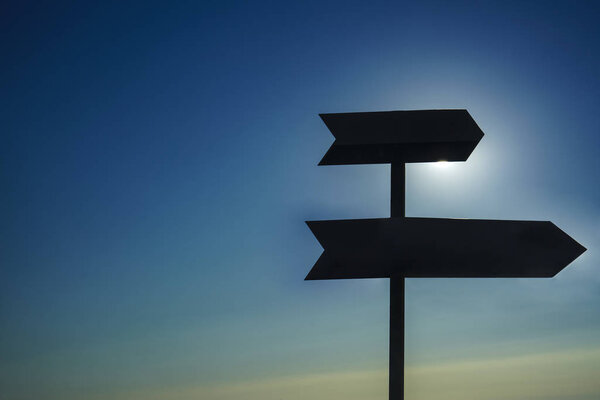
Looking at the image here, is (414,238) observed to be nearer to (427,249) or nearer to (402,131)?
(427,249)

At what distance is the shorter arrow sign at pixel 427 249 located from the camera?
515cm

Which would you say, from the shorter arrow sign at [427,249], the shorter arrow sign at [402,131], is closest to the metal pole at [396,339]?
the shorter arrow sign at [427,249]

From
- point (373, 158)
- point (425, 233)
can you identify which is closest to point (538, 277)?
point (425, 233)

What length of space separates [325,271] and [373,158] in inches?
60.5

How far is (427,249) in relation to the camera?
5227 millimetres

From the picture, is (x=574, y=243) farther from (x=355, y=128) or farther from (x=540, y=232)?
(x=355, y=128)

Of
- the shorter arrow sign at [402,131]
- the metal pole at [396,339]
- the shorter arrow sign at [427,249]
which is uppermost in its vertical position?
the shorter arrow sign at [402,131]

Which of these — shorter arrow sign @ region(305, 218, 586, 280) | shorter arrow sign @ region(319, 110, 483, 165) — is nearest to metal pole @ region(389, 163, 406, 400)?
shorter arrow sign @ region(305, 218, 586, 280)

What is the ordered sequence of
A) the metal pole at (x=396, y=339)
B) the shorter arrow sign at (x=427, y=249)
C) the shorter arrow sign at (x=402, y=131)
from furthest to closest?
the shorter arrow sign at (x=402, y=131) → the metal pole at (x=396, y=339) → the shorter arrow sign at (x=427, y=249)

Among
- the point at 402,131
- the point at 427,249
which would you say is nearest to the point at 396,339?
the point at 427,249

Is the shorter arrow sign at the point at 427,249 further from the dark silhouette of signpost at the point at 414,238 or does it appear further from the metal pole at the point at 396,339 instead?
the metal pole at the point at 396,339

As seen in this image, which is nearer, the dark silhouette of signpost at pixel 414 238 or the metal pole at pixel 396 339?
the dark silhouette of signpost at pixel 414 238

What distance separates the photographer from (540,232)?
216 inches

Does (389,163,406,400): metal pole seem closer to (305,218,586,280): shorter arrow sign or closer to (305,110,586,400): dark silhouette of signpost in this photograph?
(305,110,586,400): dark silhouette of signpost
